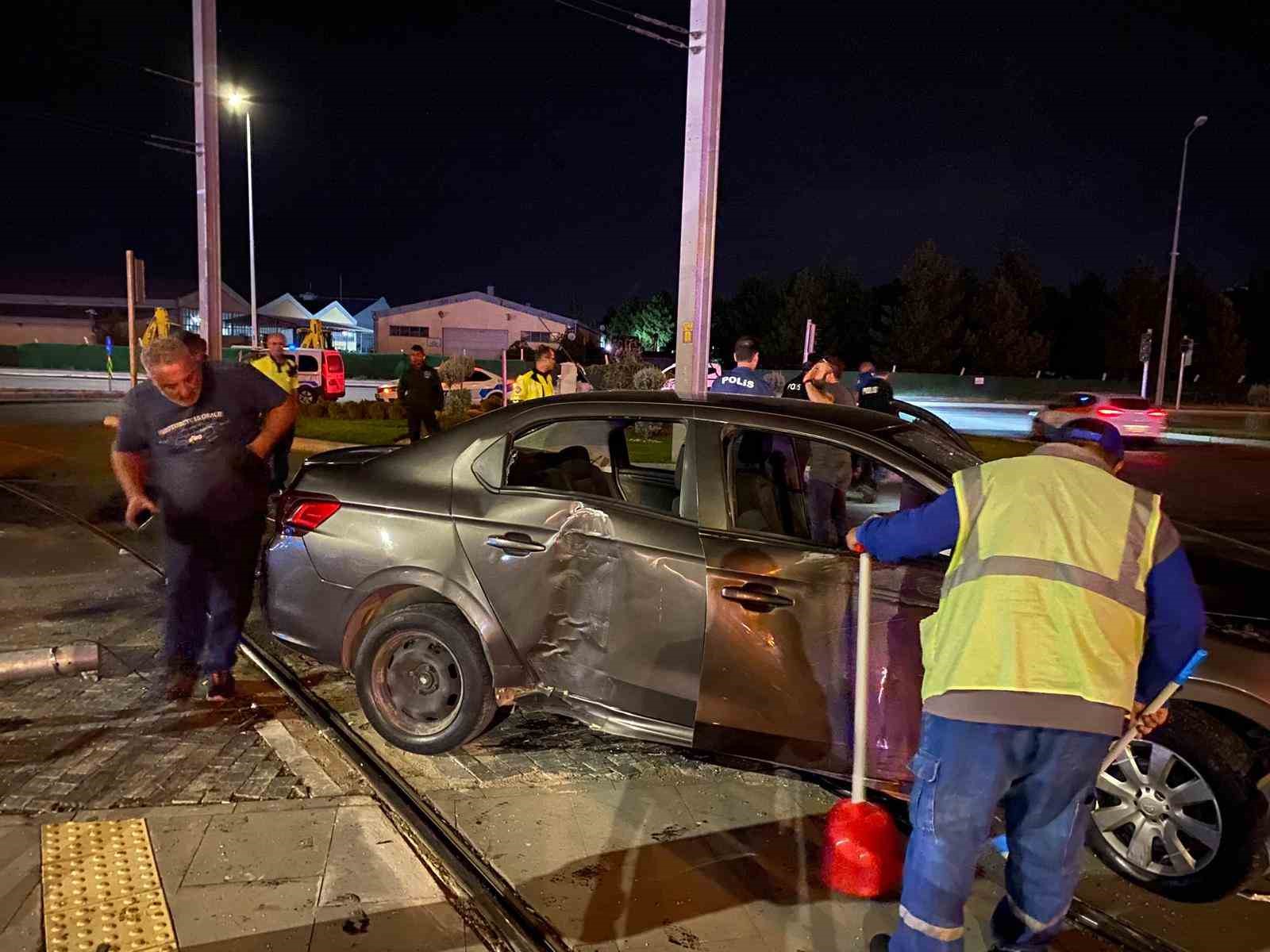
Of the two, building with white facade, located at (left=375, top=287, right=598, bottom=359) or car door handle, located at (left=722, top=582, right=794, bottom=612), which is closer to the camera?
car door handle, located at (left=722, top=582, right=794, bottom=612)

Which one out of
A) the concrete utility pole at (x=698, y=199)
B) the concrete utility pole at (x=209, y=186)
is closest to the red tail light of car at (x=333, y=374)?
the concrete utility pole at (x=209, y=186)

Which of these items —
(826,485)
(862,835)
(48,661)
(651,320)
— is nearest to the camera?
(862,835)

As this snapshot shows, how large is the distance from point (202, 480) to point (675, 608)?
96.4 inches

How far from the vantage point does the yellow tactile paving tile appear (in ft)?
9.44

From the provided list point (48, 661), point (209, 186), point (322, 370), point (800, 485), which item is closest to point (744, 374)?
point (800, 485)

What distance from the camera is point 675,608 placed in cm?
365

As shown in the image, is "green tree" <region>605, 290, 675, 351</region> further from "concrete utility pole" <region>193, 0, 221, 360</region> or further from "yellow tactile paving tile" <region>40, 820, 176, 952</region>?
"yellow tactile paving tile" <region>40, 820, 176, 952</region>

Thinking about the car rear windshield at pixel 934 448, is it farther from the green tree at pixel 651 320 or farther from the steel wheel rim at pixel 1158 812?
the green tree at pixel 651 320

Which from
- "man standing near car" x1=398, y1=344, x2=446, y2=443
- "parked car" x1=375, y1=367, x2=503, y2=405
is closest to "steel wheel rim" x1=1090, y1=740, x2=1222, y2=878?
"man standing near car" x1=398, y1=344, x2=446, y2=443

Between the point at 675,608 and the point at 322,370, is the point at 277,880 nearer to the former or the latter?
the point at 675,608

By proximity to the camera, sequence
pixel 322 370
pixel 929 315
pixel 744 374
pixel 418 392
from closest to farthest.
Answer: pixel 744 374
pixel 418 392
pixel 322 370
pixel 929 315

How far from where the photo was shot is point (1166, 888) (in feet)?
10.9

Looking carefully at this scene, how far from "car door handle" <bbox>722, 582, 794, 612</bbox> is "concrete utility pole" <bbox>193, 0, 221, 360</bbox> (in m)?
11.7

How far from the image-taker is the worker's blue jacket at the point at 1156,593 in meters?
2.43
